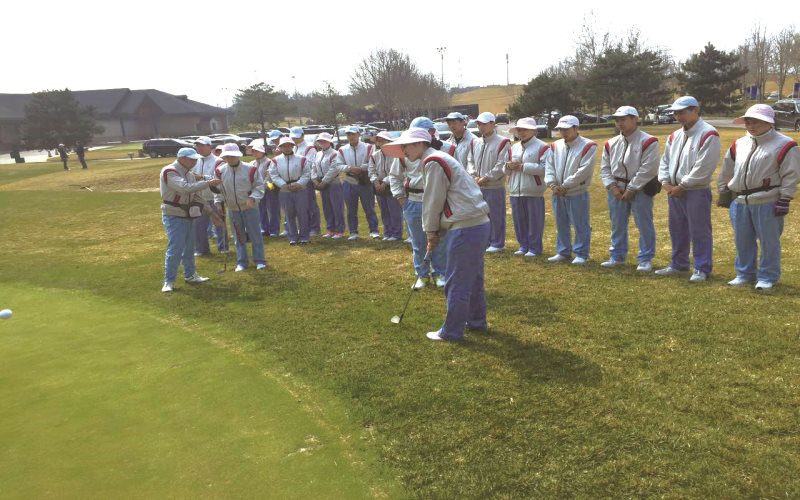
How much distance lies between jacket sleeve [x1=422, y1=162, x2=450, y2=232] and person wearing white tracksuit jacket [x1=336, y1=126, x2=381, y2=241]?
590 cm

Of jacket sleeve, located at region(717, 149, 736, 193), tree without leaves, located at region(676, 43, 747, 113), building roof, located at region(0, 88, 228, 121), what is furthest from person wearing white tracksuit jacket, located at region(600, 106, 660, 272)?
building roof, located at region(0, 88, 228, 121)

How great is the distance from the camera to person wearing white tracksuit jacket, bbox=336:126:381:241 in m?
11.6

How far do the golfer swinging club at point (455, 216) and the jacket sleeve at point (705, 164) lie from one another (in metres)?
2.94

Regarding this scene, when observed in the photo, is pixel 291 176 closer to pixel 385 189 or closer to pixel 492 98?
pixel 385 189

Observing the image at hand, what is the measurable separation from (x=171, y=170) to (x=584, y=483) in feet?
23.5

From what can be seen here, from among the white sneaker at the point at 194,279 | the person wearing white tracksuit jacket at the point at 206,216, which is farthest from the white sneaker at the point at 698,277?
the person wearing white tracksuit jacket at the point at 206,216

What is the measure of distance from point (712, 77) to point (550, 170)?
4045 cm

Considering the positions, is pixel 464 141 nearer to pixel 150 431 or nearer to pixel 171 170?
pixel 171 170

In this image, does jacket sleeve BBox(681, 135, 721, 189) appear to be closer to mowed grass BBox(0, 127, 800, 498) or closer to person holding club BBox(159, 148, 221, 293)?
mowed grass BBox(0, 127, 800, 498)

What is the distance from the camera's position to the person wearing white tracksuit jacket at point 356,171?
455 inches

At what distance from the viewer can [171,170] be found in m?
8.55

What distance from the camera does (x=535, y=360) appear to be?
5246mm

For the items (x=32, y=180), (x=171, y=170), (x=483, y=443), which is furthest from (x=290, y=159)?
(x=32, y=180)

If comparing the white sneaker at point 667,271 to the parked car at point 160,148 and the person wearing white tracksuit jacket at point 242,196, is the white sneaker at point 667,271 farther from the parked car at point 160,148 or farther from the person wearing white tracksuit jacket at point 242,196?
the parked car at point 160,148
